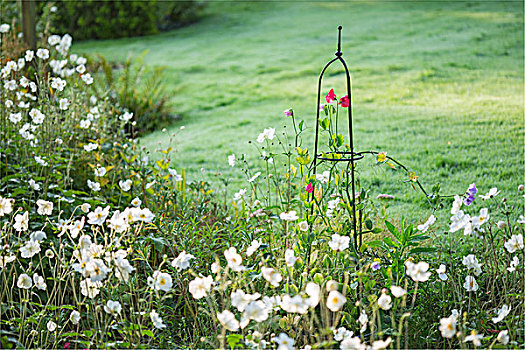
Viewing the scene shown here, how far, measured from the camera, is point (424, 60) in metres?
8.04

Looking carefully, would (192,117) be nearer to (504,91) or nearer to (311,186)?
(504,91)

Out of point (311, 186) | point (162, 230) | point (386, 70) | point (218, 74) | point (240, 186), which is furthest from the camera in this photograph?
point (218, 74)

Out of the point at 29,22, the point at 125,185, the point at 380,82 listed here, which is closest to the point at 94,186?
the point at 125,185

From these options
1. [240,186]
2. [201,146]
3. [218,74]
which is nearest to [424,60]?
[218,74]

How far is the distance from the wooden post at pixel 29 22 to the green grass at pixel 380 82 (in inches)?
54.8

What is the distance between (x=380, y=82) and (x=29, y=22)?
14.6 ft

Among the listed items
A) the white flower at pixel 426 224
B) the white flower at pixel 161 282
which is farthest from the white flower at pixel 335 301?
the white flower at pixel 426 224

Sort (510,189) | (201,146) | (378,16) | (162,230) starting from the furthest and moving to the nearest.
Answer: (378,16)
(201,146)
(510,189)
(162,230)

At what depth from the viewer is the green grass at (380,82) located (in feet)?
14.1

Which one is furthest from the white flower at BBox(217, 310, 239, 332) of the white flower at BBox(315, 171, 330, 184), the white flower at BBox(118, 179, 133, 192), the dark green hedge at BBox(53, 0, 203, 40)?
the dark green hedge at BBox(53, 0, 203, 40)

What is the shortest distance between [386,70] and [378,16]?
18.1 feet

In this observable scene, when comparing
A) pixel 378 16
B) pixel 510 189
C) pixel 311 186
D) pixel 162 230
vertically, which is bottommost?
pixel 510 189

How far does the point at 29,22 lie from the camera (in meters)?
4.77

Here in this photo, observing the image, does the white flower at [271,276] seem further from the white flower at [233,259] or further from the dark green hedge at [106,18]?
the dark green hedge at [106,18]
